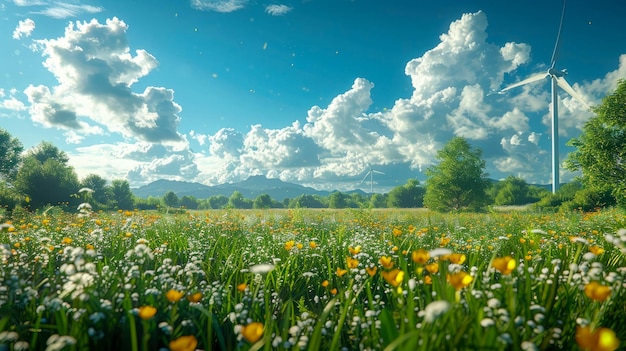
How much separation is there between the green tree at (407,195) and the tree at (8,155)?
3100 inches

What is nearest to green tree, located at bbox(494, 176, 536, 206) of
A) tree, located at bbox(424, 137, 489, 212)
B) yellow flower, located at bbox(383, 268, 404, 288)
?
tree, located at bbox(424, 137, 489, 212)

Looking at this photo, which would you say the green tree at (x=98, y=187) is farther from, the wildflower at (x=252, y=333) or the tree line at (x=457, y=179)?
the wildflower at (x=252, y=333)

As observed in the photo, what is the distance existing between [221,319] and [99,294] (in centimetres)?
95

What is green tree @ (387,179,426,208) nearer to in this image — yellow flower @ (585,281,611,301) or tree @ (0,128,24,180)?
tree @ (0,128,24,180)

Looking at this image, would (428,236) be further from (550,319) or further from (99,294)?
(99,294)

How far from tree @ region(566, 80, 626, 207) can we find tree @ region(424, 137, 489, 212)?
10.3 meters

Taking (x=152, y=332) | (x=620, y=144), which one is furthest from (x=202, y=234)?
(x=620, y=144)

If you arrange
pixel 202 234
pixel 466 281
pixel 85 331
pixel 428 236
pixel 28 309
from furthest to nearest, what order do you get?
pixel 202 234
pixel 428 236
pixel 28 309
pixel 85 331
pixel 466 281

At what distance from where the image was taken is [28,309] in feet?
7.71

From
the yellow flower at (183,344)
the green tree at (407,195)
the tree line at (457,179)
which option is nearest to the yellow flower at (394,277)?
the yellow flower at (183,344)

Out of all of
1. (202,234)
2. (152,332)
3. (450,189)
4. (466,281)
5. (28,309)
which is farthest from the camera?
(450,189)

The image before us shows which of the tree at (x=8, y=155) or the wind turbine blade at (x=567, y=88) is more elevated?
the wind turbine blade at (x=567, y=88)

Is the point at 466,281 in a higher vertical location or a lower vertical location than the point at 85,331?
higher

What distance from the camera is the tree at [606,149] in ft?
83.9
